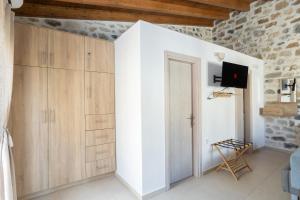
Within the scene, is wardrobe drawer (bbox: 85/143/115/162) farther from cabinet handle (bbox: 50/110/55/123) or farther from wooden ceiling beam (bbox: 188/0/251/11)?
wooden ceiling beam (bbox: 188/0/251/11)

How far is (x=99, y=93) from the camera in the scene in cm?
295

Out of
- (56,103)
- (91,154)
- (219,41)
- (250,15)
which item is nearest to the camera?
(56,103)

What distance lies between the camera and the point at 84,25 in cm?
345

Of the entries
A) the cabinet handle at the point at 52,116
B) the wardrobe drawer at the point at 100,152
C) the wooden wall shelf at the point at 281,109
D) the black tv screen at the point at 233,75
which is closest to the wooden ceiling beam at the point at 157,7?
the black tv screen at the point at 233,75

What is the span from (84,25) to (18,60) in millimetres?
1544

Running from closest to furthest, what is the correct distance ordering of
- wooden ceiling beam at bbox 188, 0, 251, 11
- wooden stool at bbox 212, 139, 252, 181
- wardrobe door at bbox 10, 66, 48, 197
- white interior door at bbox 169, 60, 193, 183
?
wardrobe door at bbox 10, 66, 48, 197 → white interior door at bbox 169, 60, 193, 183 → wooden stool at bbox 212, 139, 252, 181 → wooden ceiling beam at bbox 188, 0, 251, 11

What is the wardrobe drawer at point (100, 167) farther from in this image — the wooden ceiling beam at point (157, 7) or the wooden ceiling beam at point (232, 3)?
the wooden ceiling beam at point (232, 3)

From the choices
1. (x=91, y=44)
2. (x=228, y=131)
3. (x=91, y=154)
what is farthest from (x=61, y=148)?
(x=228, y=131)

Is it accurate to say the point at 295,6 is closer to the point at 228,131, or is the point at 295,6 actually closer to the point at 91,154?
the point at 228,131

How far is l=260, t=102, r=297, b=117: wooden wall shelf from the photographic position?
402 centimetres

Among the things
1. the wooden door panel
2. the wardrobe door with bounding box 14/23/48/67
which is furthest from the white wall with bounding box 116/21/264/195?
the wardrobe door with bounding box 14/23/48/67

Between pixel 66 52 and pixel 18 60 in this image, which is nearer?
pixel 18 60

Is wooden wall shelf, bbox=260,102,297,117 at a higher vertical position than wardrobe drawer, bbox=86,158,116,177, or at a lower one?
higher

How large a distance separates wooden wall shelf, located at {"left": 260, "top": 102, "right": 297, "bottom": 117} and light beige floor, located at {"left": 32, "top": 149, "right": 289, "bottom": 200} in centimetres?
157
